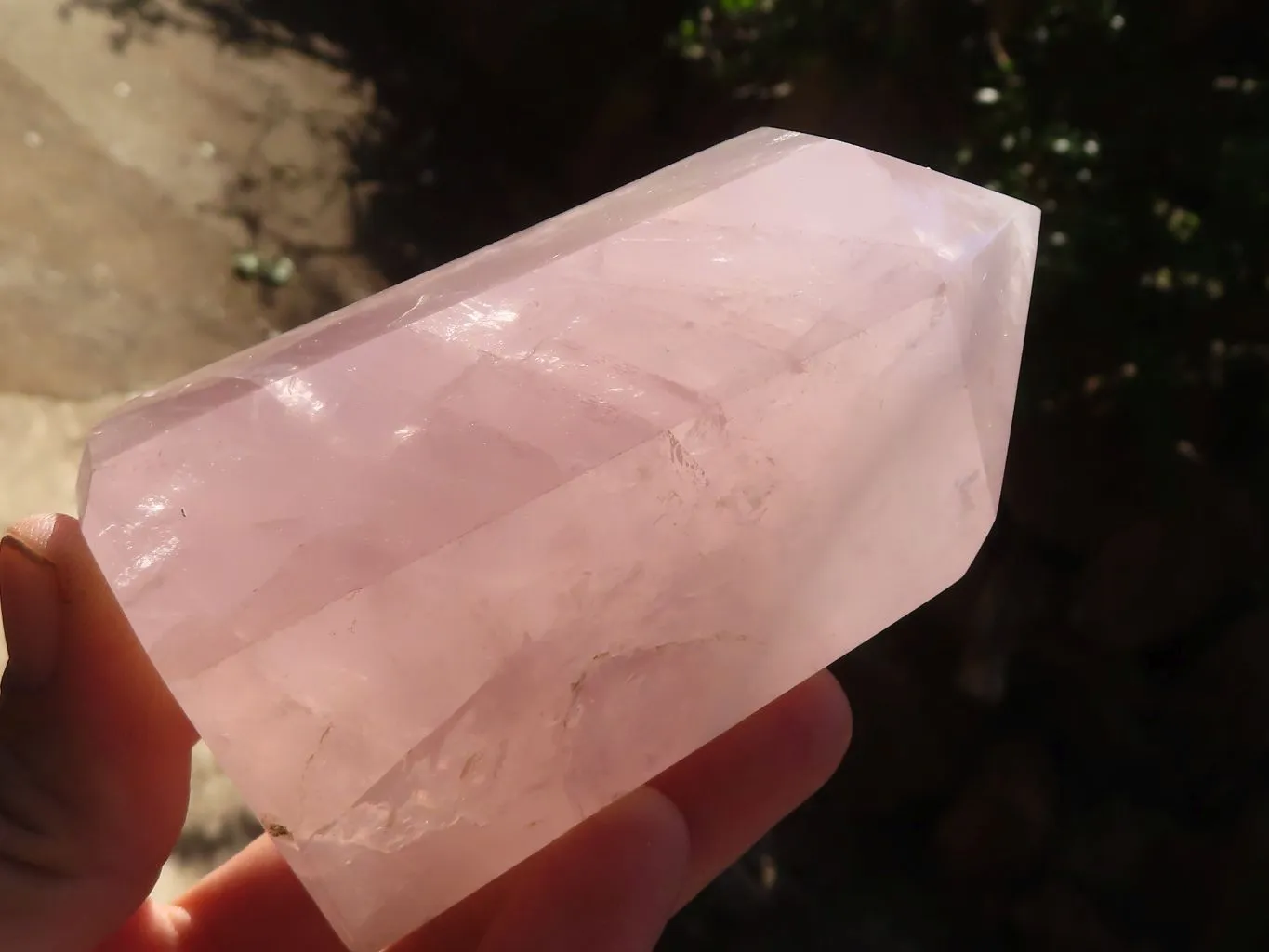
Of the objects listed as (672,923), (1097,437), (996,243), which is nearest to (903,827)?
(672,923)

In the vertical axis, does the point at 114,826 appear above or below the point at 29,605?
below

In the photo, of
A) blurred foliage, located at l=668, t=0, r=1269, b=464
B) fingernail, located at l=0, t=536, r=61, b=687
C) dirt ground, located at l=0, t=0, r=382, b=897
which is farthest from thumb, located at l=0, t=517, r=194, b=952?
dirt ground, located at l=0, t=0, r=382, b=897

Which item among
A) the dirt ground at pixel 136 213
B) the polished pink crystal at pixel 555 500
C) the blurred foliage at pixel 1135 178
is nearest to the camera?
the polished pink crystal at pixel 555 500

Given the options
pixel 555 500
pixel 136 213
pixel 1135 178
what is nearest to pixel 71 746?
pixel 555 500

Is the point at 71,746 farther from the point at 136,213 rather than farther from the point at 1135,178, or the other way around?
the point at 136,213

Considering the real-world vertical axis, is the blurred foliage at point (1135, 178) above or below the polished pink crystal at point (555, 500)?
below

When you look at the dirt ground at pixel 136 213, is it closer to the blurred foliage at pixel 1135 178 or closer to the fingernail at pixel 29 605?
the fingernail at pixel 29 605

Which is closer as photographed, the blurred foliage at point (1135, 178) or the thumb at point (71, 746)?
the thumb at point (71, 746)

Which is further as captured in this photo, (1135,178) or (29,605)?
(1135,178)

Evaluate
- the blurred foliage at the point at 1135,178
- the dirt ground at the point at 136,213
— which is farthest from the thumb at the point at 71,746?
the dirt ground at the point at 136,213

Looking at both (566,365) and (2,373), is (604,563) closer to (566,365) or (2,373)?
(566,365)
